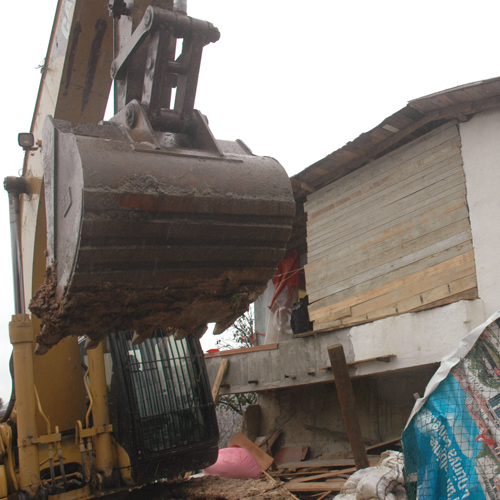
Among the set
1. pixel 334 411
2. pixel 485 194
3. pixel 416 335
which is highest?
pixel 485 194

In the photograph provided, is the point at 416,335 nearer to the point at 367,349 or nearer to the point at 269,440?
the point at 367,349

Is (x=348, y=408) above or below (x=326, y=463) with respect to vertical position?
above

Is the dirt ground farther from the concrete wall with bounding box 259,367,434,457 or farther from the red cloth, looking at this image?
the red cloth

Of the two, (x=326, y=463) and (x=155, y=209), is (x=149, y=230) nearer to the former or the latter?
(x=155, y=209)

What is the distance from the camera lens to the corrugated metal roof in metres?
7.66

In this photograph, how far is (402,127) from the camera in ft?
28.6

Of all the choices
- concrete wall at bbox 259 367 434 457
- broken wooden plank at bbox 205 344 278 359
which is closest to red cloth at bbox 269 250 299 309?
broken wooden plank at bbox 205 344 278 359

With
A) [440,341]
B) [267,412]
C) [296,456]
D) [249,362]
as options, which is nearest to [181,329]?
[440,341]

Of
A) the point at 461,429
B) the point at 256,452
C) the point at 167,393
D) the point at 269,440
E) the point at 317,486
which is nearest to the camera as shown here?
the point at 461,429

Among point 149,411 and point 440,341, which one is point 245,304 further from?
point 440,341

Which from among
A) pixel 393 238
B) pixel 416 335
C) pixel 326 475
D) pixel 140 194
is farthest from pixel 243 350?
pixel 140 194

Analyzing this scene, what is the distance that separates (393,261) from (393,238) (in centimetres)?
37

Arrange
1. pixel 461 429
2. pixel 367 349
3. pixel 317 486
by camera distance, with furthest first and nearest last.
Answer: pixel 367 349 → pixel 317 486 → pixel 461 429

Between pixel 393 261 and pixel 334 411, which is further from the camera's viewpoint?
pixel 334 411
